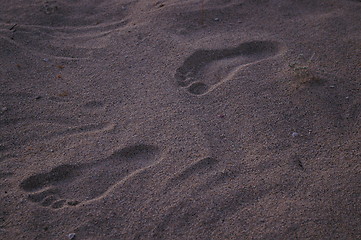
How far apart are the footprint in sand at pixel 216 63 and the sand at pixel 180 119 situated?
14 millimetres

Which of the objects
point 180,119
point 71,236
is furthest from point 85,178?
point 180,119

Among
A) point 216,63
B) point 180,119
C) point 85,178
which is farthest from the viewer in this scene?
point 216,63

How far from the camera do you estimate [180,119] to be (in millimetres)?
2646

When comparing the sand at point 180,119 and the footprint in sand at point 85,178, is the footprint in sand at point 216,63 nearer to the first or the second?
the sand at point 180,119

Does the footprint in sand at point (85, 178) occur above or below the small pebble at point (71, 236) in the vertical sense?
above

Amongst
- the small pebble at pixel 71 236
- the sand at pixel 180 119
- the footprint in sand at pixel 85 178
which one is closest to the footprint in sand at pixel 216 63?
the sand at pixel 180 119

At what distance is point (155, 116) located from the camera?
2.68m

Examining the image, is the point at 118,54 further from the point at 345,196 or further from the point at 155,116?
the point at 345,196

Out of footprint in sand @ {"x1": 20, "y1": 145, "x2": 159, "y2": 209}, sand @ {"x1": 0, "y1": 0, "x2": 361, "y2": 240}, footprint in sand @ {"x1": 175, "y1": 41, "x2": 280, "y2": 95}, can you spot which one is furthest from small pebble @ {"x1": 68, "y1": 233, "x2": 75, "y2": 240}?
footprint in sand @ {"x1": 175, "y1": 41, "x2": 280, "y2": 95}

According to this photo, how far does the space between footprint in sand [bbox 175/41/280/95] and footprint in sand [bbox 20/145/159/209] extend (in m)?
0.70

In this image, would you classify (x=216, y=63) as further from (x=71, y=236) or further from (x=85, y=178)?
(x=71, y=236)

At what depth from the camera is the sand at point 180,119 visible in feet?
6.93

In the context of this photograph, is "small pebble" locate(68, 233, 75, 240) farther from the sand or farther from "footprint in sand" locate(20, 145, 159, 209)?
"footprint in sand" locate(20, 145, 159, 209)

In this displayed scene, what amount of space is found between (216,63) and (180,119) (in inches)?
27.7
